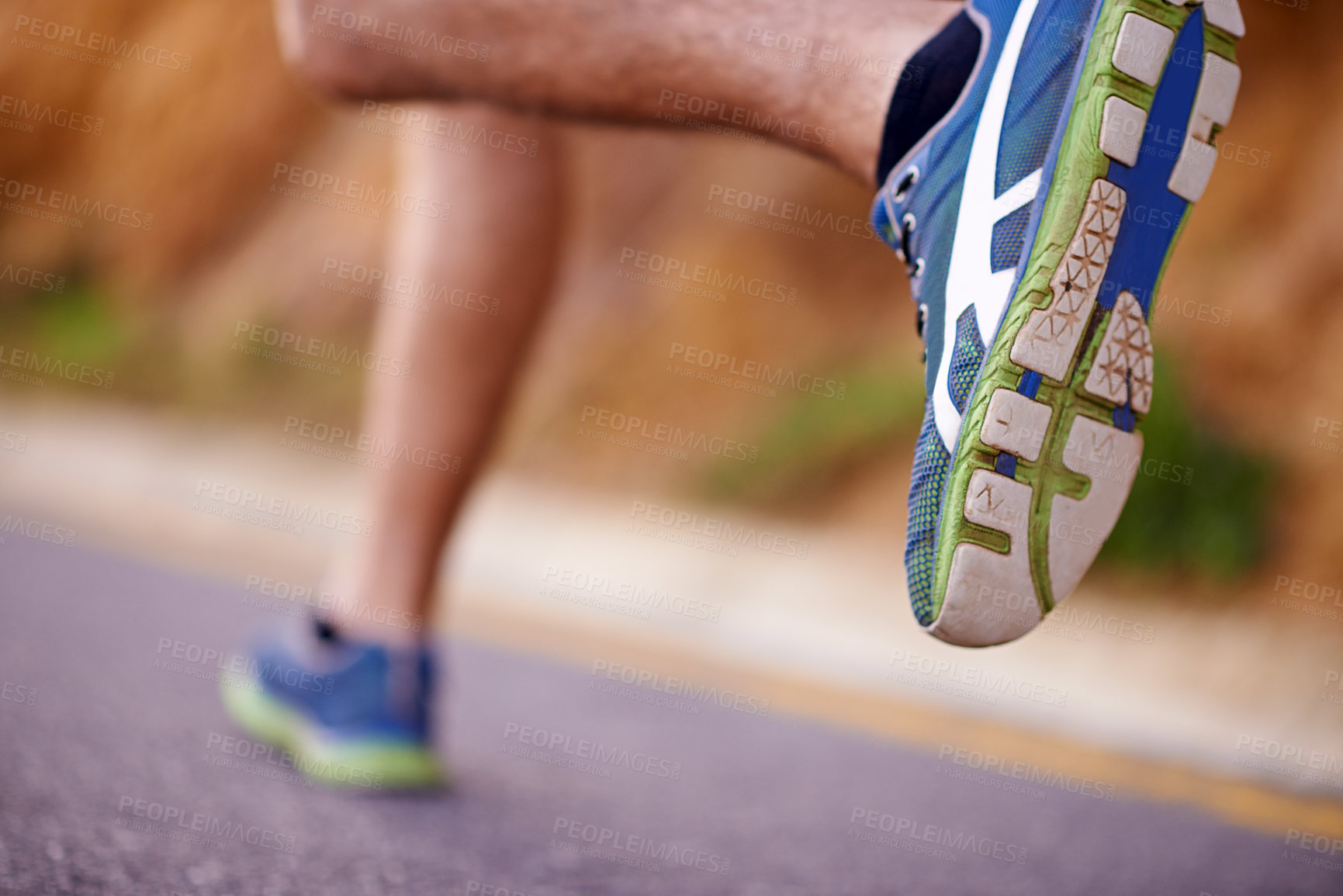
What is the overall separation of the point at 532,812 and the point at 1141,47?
1.01 meters

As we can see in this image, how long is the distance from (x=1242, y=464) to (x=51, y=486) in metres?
5.09

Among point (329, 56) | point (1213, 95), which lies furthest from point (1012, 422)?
point (329, 56)

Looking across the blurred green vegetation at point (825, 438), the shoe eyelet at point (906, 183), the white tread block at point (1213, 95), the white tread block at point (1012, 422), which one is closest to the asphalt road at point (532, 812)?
the white tread block at point (1012, 422)

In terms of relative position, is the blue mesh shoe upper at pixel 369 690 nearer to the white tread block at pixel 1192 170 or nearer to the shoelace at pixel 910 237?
the shoelace at pixel 910 237

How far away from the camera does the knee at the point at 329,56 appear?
96cm

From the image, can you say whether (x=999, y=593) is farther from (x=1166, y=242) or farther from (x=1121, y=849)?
(x=1121, y=849)

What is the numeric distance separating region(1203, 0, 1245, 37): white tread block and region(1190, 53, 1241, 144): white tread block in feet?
0.07

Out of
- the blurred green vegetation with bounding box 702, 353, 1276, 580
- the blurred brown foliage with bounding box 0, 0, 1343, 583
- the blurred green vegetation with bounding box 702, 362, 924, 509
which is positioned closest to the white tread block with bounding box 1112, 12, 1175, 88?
the blurred brown foliage with bounding box 0, 0, 1343, 583

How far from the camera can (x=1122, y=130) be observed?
0.73 meters

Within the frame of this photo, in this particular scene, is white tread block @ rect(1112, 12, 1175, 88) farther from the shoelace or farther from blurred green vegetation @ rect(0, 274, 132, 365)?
blurred green vegetation @ rect(0, 274, 132, 365)

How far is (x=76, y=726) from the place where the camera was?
1.28 metres

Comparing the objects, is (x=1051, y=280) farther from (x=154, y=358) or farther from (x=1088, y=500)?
(x=154, y=358)

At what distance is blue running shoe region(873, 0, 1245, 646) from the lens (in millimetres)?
725

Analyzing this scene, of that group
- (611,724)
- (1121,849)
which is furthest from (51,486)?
(1121,849)
